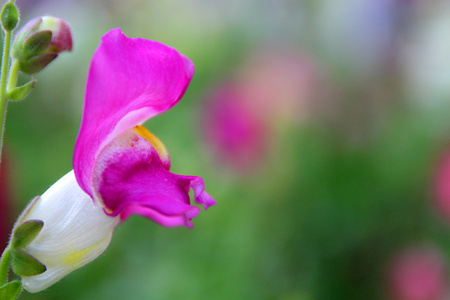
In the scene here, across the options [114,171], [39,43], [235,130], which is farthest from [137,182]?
[235,130]

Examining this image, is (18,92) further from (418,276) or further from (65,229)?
(418,276)

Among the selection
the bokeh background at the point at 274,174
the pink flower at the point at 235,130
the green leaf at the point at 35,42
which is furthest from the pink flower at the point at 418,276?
the green leaf at the point at 35,42

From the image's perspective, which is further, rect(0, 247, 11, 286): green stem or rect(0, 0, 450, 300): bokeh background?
rect(0, 0, 450, 300): bokeh background

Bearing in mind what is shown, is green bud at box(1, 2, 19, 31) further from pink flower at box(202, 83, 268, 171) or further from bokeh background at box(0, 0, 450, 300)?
pink flower at box(202, 83, 268, 171)

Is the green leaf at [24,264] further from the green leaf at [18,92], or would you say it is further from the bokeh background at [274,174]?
the bokeh background at [274,174]

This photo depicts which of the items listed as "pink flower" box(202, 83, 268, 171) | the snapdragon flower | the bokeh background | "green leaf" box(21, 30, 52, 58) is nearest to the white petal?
the snapdragon flower

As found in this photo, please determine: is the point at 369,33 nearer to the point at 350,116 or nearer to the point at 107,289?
the point at 350,116
